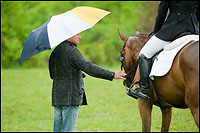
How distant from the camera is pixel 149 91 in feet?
18.2

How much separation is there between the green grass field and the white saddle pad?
10.6ft

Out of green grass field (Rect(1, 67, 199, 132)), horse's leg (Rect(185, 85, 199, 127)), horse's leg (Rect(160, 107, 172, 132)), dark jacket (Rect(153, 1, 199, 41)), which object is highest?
dark jacket (Rect(153, 1, 199, 41))

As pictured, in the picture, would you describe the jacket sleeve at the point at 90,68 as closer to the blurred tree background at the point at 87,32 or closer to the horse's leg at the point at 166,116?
the horse's leg at the point at 166,116

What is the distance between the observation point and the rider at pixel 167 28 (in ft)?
16.8

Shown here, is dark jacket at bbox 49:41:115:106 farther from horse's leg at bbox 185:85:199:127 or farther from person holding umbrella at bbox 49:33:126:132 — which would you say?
horse's leg at bbox 185:85:199:127

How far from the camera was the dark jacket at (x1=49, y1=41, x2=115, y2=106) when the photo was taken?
5031mm

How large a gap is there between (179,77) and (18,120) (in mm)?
6440

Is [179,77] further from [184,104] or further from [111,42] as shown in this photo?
[111,42]

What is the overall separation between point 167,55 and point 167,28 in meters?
0.44

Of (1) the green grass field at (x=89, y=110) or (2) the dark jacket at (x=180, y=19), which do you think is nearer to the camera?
(2) the dark jacket at (x=180, y=19)

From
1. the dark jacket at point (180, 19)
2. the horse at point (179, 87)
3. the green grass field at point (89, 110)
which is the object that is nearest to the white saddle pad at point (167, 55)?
the horse at point (179, 87)

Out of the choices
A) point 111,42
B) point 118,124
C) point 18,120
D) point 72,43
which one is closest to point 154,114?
point 118,124

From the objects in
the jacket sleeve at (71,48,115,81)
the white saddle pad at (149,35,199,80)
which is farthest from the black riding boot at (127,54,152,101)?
the jacket sleeve at (71,48,115,81)

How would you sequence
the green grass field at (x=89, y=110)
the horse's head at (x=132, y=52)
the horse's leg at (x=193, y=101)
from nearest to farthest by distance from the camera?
the horse's leg at (x=193, y=101), the horse's head at (x=132, y=52), the green grass field at (x=89, y=110)
